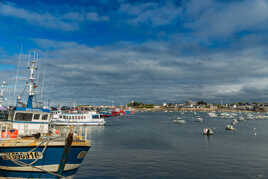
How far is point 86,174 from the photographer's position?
27.4m

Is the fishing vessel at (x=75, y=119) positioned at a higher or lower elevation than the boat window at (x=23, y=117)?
lower

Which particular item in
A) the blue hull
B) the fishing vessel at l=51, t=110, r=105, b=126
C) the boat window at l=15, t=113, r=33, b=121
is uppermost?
the boat window at l=15, t=113, r=33, b=121

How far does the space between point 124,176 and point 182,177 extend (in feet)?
22.3

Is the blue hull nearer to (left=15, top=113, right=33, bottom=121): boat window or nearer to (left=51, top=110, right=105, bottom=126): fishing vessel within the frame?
(left=15, top=113, right=33, bottom=121): boat window

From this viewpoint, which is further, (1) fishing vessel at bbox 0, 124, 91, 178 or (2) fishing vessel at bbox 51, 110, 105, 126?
(2) fishing vessel at bbox 51, 110, 105, 126

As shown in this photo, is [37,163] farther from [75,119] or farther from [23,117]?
[75,119]

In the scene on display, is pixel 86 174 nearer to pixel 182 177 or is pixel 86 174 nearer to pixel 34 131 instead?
pixel 34 131

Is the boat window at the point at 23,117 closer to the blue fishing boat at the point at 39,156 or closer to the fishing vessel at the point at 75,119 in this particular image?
the blue fishing boat at the point at 39,156

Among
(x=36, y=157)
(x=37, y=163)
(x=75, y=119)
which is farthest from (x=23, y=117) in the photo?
(x=75, y=119)

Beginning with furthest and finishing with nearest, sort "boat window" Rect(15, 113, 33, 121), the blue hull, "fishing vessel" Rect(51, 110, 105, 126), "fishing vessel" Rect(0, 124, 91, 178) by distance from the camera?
1. "fishing vessel" Rect(51, 110, 105, 126)
2. "boat window" Rect(15, 113, 33, 121)
3. the blue hull
4. "fishing vessel" Rect(0, 124, 91, 178)

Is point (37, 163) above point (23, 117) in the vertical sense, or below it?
below

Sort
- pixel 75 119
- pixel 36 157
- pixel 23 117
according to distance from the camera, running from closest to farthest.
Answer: pixel 36 157 < pixel 23 117 < pixel 75 119

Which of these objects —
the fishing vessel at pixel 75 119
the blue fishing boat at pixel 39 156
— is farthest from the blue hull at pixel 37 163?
the fishing vessel at pixel 75 119

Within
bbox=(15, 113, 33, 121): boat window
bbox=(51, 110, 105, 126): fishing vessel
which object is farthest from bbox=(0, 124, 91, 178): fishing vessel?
bbox=(51, 110, 105, 126): fishing vessel
